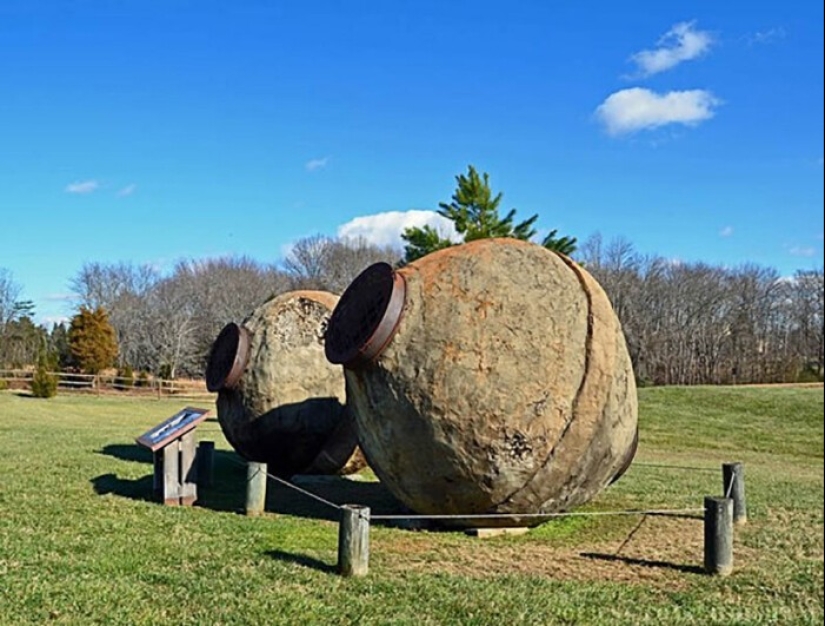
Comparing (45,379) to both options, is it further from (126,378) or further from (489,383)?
(489,383)

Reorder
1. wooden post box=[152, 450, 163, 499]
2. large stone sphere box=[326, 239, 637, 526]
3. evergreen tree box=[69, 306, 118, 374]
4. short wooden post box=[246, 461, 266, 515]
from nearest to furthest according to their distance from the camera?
large stone sphere box=[326, 239, 637, 526] < short wooden post box=[246, 461, 266, 515] < wooden post box=[152, 450, 163, 499] < evergreen tree box=[69, 306, 118, 374]

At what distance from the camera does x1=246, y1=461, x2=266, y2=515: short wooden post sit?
8.59 meters

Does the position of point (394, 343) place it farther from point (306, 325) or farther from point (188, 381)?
point (188, 381)

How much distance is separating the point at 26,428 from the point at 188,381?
54.6 ft

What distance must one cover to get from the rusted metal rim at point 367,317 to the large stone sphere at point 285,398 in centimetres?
274

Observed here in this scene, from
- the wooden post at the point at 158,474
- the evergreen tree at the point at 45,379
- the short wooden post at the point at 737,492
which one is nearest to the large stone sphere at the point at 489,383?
the short wooden post at the point at 737,492

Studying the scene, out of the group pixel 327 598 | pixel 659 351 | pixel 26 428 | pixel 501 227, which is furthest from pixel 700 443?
pixel 659 351

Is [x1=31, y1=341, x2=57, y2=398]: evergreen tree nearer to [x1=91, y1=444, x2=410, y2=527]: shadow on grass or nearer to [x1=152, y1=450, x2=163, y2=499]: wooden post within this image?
[x1=91, y1=444, x2=410, y2=527]: shadow on grass

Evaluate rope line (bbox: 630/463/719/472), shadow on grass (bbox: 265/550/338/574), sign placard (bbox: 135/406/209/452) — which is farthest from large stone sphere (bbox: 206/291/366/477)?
rope line (bbox: 630/463/719/472)

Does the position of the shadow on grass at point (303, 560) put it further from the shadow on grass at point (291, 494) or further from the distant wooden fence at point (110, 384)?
the distant wooden fence at point (110, 384)

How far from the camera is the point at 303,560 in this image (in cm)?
656

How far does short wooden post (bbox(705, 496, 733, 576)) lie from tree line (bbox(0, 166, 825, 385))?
43.6 feet

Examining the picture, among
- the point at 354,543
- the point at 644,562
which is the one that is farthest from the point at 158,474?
the point at 644,562

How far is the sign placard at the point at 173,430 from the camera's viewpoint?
30.0 ft
